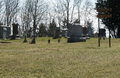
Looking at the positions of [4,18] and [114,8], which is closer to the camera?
[114,8]

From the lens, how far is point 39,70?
7184 millimetres

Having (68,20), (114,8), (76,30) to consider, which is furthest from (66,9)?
(76,30)

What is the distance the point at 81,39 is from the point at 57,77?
67.1 ft

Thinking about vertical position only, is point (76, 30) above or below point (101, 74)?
above

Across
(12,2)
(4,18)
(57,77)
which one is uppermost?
(12,2)

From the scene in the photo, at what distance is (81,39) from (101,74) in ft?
65.8

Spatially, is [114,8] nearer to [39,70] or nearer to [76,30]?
[76,30]

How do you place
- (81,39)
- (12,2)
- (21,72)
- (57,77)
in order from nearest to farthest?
1. (57,77)
2. (21,72)
3. (81,39)
4. (12,2)

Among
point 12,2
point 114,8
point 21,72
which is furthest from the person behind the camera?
point 12,2

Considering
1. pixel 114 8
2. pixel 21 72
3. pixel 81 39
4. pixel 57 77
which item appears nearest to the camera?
pixel 57 77

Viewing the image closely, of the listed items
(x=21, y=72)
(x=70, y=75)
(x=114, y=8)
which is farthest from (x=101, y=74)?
(x=114, y=8)

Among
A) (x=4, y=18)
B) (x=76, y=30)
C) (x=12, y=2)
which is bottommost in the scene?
(x=76, y=30)

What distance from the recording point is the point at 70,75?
6469 mm

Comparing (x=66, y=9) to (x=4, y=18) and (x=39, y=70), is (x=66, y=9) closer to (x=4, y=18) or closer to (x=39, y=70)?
(x=4, y=18)
